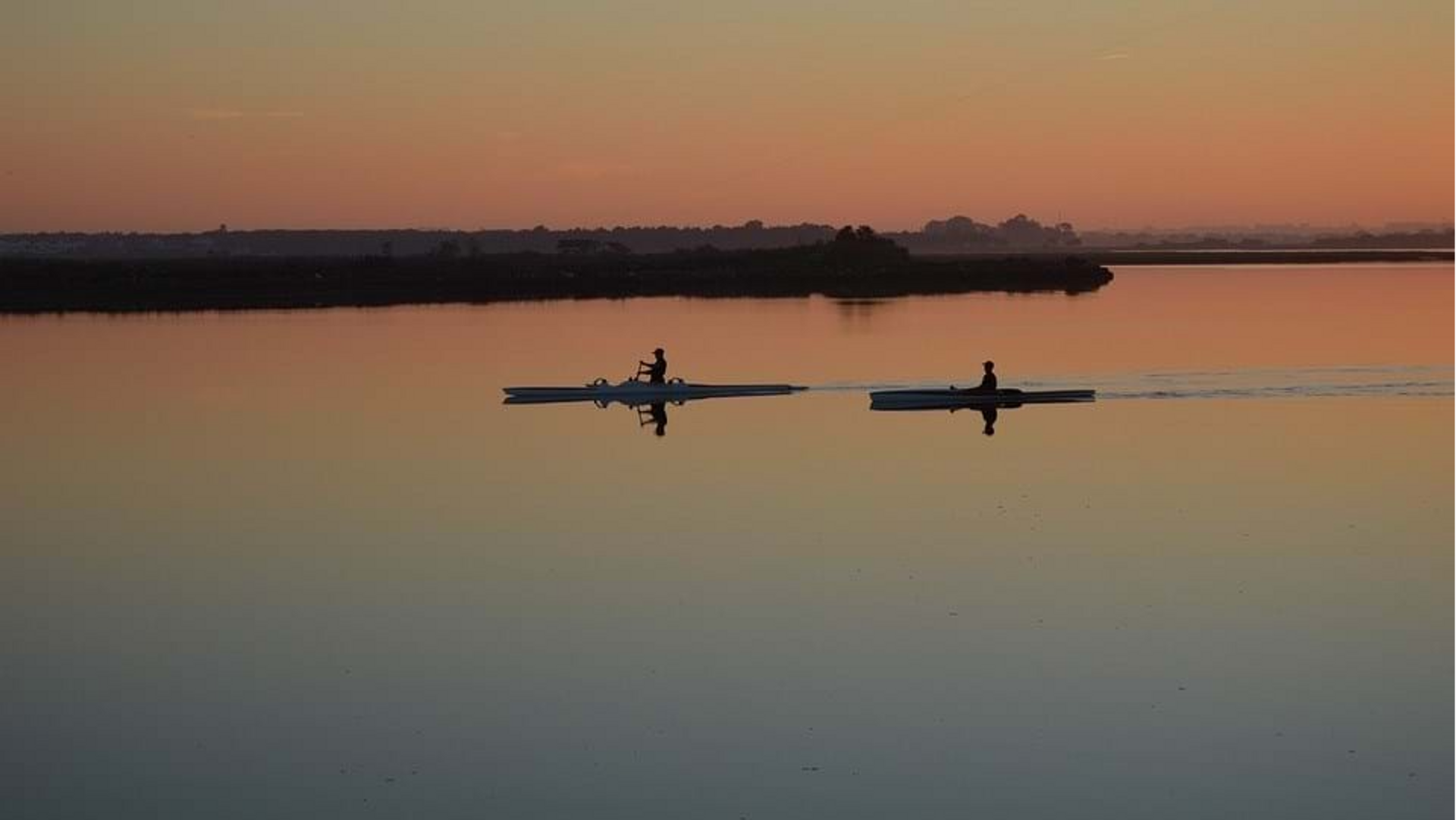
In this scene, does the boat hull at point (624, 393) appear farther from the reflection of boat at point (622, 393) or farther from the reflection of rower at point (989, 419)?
the reflection of rower at point (989, 419)

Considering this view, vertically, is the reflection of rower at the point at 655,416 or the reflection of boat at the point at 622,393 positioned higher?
the reflection of boat at the point at 622,393

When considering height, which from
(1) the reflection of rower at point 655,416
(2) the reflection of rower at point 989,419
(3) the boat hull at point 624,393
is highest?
(3) the boat hull at point 624,393

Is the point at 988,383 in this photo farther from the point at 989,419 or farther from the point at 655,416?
the point at 655,416

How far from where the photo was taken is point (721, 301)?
86.9 meters

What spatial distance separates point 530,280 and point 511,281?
1233mm

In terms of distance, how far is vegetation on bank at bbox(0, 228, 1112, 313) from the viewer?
294ft

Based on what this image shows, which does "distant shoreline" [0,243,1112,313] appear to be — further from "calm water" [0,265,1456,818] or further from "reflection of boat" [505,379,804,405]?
"calm water" [0,265,1456,818]

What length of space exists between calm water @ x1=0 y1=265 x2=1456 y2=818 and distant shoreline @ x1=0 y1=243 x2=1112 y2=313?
49.4 meters

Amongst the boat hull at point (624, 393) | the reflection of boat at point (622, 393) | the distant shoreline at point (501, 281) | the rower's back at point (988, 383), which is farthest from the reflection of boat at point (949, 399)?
the distant shoreline at point (501, 281)

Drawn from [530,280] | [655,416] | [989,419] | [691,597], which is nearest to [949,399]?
[989,419]

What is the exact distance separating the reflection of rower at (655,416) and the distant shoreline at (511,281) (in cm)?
4564

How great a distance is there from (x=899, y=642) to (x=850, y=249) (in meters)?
95.4

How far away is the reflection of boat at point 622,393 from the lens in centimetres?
3862

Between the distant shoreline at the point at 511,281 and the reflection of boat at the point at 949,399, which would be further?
the distant shoreline at the point at 511,281
